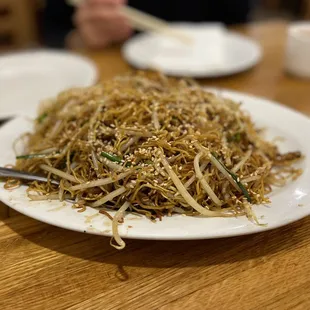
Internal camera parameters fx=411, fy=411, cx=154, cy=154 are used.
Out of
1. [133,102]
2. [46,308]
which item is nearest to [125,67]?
[133,102]

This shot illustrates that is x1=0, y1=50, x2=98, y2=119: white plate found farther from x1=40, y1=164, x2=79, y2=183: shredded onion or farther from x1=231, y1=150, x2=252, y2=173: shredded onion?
x1=231, y1=150, x2=252, y2=173: shredded onion

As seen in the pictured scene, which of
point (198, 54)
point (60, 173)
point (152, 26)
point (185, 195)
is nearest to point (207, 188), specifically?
point (185, 195)

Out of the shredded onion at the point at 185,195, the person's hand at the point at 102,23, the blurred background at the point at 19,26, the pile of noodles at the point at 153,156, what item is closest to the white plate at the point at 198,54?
the person's hand at the point at 102,23

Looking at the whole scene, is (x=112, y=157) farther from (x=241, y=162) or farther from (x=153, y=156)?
(x=241, y=162)

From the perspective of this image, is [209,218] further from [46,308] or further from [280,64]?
[280,64]

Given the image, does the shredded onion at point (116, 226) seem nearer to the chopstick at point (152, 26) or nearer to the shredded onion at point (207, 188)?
the shredded onion at point (207, 188)

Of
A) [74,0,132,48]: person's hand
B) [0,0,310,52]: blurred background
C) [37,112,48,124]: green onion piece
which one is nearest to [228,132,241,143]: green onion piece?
[37,112,48,124]: green onion piece
